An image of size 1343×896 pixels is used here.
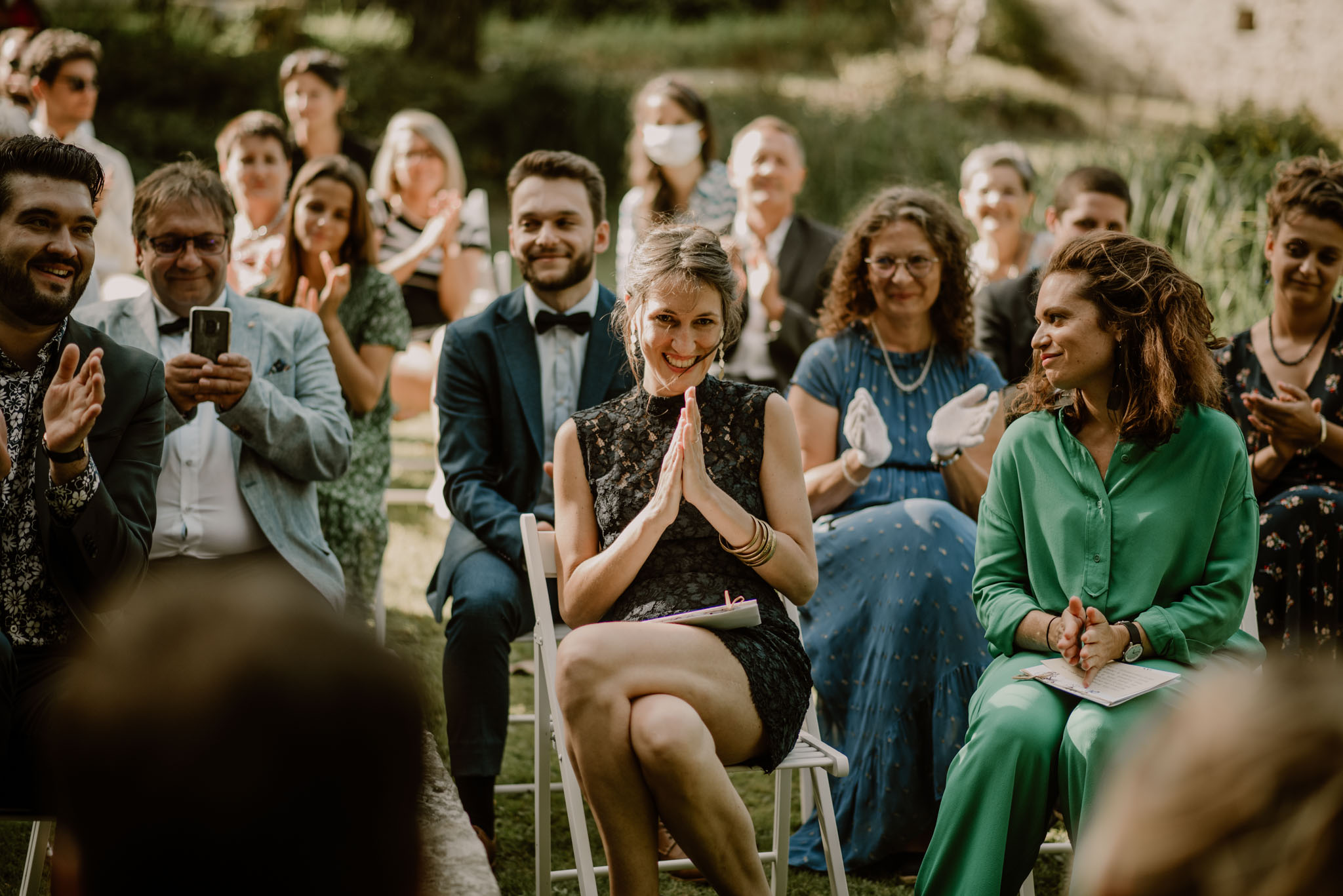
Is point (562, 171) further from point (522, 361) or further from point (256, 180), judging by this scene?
point (256, 180)

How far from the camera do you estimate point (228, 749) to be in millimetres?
1051

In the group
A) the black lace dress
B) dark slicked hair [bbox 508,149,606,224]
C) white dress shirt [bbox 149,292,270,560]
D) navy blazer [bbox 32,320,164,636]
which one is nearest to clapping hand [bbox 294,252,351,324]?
dark slicked hair [bbox 508,149,606,224]

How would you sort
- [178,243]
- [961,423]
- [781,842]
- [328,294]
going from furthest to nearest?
[328,294] < [961,423] < [178,243] < [781,842]

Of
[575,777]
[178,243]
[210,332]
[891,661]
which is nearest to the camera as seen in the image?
[575,777]

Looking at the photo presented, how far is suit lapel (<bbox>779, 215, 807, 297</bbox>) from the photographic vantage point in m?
5.70

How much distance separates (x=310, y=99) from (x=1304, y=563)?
5007 millimetres

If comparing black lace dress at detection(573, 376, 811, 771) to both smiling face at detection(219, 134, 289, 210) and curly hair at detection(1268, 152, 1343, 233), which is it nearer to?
curly hair at detection(1268, 152, 1343, 233)

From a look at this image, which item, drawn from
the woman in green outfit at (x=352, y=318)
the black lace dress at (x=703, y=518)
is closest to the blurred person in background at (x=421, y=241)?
the woman in green outfit at (x=352, y=318)

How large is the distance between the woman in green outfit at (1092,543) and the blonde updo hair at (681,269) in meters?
0.81

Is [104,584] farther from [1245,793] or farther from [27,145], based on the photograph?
[1245,793]

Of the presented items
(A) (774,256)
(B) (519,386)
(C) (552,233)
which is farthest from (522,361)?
(A) (774,256)

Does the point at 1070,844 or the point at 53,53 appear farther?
Result: the point at 53,53

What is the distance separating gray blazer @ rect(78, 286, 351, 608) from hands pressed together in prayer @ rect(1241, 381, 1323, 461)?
2862 mm

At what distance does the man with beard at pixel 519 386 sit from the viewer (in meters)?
3.79
